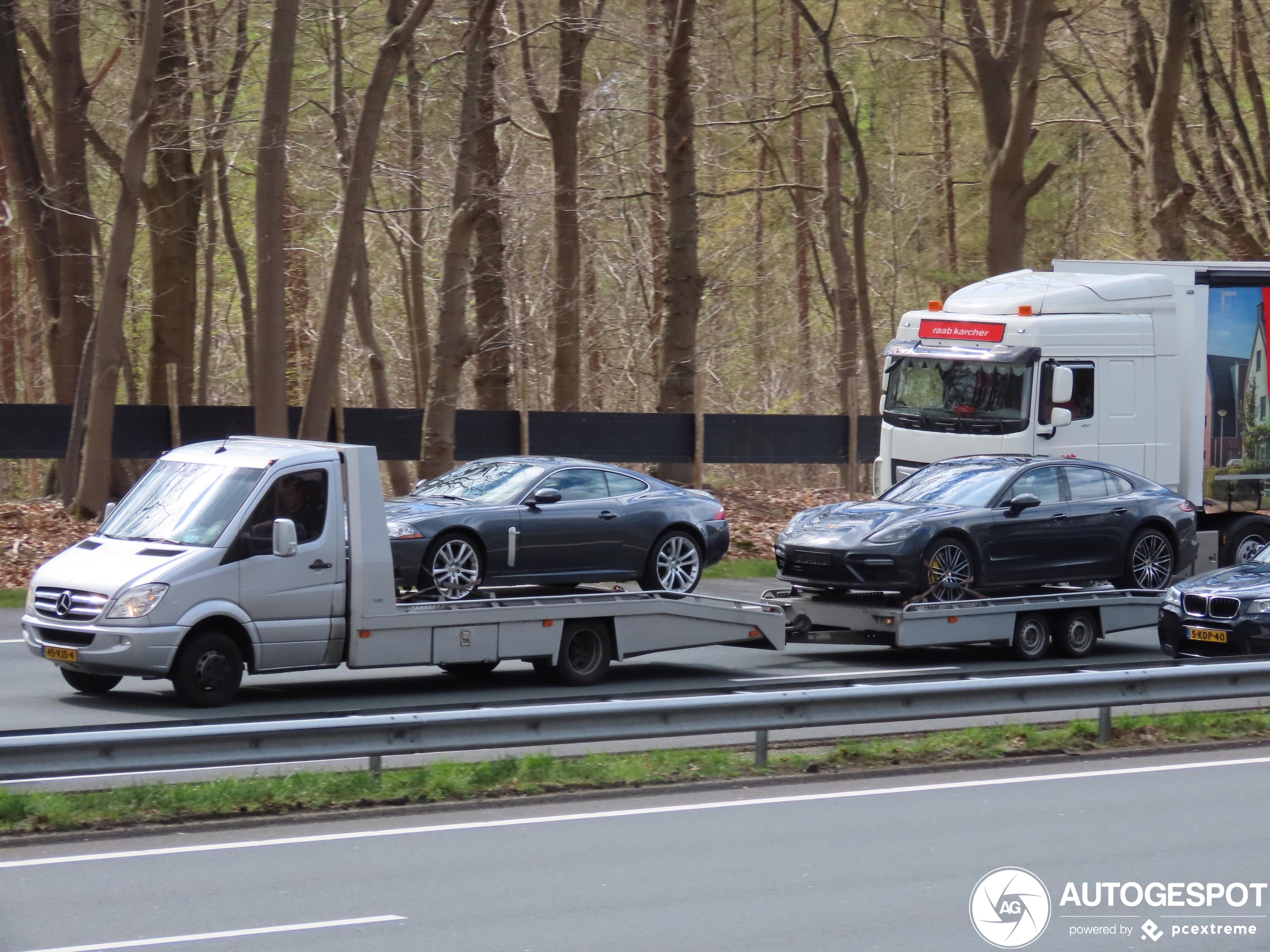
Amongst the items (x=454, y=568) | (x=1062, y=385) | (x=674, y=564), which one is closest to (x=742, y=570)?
(x=1062, y=385)

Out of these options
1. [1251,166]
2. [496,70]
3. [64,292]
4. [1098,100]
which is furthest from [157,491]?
[1098,100]

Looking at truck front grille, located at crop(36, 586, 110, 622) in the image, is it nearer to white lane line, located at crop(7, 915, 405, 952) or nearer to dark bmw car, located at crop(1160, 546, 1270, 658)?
white lane line, located at crop(7, 915, 405, 952)

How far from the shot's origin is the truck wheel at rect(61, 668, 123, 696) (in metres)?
12.1

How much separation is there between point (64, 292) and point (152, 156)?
2.95m

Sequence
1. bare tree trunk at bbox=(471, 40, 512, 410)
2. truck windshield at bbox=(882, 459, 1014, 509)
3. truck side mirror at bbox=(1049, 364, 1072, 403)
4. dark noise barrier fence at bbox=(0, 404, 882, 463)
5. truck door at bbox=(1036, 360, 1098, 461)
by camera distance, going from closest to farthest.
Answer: truck windshield at bbox=(882, 459, 1014, 509), truck side mirror at bbox=(1049, 364, 1072, 403), truck door at bbox=(1036, 360, 1098, 461), dark noise barrier fence at bbox=(0, 404, 882, 463), bare tree trunk at bbox=(471, 40, 512, 410)

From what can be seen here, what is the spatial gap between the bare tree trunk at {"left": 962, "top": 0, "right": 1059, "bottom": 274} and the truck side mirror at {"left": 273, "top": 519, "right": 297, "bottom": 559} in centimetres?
1671

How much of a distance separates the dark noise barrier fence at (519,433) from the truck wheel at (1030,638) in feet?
34.3

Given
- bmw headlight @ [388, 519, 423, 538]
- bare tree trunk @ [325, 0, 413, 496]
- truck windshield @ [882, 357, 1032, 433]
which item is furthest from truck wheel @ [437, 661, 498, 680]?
bare tree trunk @ [325, 0, 413, 496]

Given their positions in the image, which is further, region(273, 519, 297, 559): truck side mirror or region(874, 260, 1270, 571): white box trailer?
region(874, 260, 1270, 571): white box trailer

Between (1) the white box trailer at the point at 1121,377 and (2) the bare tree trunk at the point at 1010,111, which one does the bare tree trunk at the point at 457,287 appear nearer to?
(1) the white box trailer at the point at 1121,377

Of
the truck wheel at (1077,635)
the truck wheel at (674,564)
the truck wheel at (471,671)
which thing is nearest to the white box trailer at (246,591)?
the truck wheel at (471,671)

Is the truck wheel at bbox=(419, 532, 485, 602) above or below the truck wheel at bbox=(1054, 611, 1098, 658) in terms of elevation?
above

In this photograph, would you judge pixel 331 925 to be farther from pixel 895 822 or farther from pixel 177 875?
pixel 895 822

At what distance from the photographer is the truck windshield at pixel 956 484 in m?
15.3
